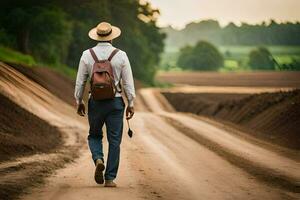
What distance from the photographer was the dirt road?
891cm

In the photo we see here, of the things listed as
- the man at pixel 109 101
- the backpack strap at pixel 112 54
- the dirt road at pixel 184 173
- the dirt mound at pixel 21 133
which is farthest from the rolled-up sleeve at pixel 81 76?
the dirt mound at pixel 21 133

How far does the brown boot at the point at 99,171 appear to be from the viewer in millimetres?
9141

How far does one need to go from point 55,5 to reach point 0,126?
36636 mm

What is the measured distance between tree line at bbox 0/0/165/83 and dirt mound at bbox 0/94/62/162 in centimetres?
2895

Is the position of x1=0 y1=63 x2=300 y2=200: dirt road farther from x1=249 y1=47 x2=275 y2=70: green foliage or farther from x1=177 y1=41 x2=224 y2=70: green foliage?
x1=177 y1=41 x2=224 y2=70: green foliage

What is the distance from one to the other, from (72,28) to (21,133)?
47659 mm

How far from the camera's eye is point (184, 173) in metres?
11.2

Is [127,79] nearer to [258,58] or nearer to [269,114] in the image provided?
[269,114]

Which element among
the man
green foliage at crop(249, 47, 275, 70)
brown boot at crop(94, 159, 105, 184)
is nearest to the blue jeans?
the man

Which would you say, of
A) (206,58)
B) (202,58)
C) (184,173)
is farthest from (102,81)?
(202,58)

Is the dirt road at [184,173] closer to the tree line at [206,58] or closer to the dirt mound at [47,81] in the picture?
the dirt mound at [47,81]

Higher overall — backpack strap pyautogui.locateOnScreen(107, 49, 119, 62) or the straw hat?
the straw hat

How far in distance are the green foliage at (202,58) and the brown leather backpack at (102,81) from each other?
158436mm

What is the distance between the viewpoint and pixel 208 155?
47.0 feet
